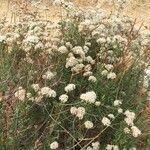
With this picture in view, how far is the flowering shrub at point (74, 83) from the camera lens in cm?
513

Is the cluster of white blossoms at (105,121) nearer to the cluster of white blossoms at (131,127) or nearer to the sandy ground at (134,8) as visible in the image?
the cluster of white blossoms at (131,127)

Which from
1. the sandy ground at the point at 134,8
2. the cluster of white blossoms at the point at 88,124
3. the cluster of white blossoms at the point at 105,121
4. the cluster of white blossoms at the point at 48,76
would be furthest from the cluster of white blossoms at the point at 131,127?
the sandy ground at the point at 134,8

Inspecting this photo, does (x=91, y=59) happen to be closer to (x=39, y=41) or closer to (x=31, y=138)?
(x=39, y=41)

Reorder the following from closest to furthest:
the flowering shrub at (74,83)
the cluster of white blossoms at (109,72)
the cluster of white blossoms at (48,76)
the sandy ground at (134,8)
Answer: the flowering shrub at (74,83), the cluster of white blossoms at (48,76), the cluster of white blossoms at (109,72), the sandy ground at (134,8)

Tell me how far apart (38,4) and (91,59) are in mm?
2052

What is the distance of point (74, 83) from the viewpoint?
19.0 ft

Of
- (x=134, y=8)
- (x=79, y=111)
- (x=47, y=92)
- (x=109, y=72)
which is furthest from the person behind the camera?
(x=134, y=8)

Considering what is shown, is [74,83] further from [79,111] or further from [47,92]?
[79,111]

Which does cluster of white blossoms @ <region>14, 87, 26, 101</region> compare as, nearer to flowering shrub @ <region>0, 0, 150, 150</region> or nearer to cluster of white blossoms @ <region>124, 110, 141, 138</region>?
flowering shrub @ <region>0, 0, 150, 150</region>

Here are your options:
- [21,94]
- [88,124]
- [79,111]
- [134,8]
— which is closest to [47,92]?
[21,94]

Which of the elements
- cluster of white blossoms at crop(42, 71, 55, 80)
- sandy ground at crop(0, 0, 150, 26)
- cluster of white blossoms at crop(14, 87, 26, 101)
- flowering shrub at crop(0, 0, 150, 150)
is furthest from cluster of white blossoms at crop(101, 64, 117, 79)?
sandy ground at crop(0, 0, 150, 26)

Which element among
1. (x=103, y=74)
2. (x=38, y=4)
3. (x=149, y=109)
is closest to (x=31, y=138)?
(x=103, y=74)

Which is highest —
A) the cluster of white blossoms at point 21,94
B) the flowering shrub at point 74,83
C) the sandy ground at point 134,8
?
the cluster of white blossoms at point 21,94

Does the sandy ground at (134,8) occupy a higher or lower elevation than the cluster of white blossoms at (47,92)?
lower
